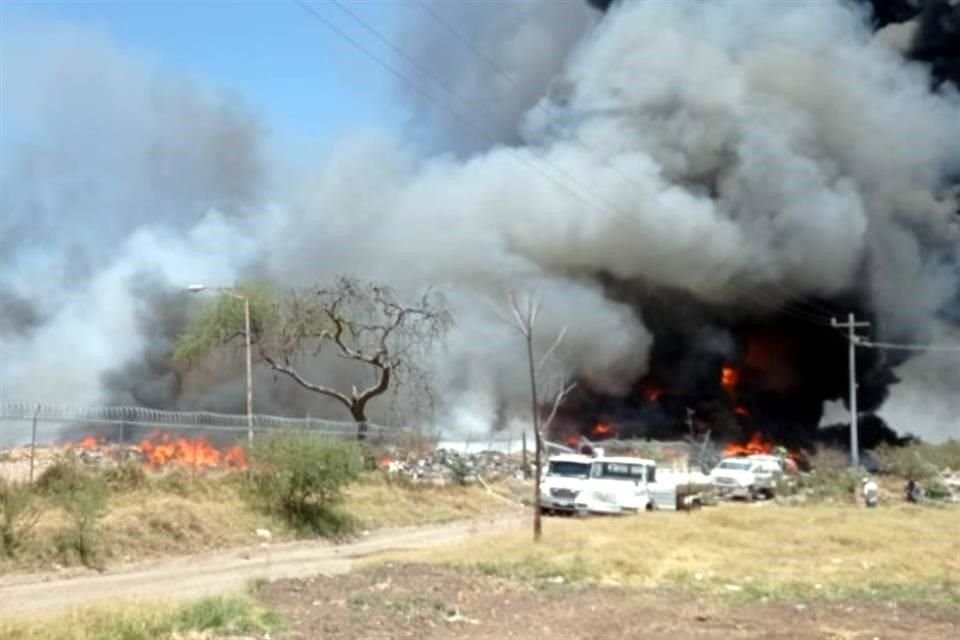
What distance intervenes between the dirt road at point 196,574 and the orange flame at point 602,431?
3396 centimetres

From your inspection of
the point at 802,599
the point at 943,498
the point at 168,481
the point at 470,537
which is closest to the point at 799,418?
the point at 943,498

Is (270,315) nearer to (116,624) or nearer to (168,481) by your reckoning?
(168,481)

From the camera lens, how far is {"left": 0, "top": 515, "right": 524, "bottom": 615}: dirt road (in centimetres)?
1958

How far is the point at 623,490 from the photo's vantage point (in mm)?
40969

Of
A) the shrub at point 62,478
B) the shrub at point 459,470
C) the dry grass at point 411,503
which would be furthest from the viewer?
the shrub at point 459,470

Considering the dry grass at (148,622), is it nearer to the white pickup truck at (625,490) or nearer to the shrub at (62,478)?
the shrub at (62,478)

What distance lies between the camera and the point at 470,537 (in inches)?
1277

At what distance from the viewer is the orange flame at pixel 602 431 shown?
66812 mm

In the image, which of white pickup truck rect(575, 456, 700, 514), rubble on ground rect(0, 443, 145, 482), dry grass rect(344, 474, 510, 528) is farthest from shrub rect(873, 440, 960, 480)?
rubble on ground rect(0, 443, 145, 482)

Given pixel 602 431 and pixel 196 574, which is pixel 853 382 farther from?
pixel 196 574

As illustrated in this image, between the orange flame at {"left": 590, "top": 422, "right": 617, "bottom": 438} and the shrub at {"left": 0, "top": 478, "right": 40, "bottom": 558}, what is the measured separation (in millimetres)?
45123

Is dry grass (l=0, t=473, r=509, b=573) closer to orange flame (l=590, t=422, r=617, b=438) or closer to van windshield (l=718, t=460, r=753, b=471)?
van windshield (l=718, t=460, r=753, b=471)

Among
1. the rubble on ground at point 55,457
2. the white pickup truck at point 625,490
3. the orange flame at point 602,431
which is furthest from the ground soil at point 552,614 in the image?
the orange flame at point 602,431

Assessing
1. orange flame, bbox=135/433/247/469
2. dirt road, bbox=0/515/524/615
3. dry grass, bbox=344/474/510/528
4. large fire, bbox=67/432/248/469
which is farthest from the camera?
dry grass, bbox=344/474/510/528
